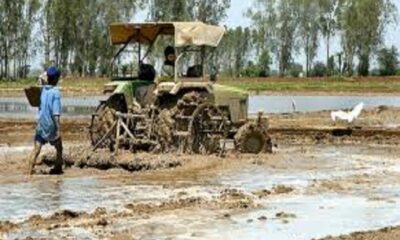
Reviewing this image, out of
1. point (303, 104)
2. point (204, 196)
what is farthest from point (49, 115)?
point (303, 104)

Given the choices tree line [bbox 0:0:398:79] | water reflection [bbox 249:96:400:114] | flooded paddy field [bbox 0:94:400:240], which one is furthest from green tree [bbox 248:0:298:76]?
flooded paddy field [bbox 0:94:400:240]

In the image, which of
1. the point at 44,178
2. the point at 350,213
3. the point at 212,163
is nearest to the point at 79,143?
the point at 212,163

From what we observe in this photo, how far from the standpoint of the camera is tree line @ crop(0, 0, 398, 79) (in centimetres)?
9669

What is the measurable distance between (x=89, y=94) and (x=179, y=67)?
44759 millimetres

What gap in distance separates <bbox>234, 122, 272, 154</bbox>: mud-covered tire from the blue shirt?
5.51 m

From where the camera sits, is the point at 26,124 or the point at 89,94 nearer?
the point at 26,124

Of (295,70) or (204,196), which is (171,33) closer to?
(204,196)

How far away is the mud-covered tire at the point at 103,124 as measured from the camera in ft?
61.4

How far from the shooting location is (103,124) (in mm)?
19078

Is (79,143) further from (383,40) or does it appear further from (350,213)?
(383,40)

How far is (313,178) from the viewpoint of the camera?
16000 mm

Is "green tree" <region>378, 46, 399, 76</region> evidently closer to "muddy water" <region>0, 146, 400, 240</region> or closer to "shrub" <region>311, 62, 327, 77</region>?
"shrub" <region>311, 62, 327, 77</region>

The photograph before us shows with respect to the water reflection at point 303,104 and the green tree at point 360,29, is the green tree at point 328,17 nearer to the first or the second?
the green tree at point 360,29

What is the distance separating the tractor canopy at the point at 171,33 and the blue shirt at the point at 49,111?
427cm
